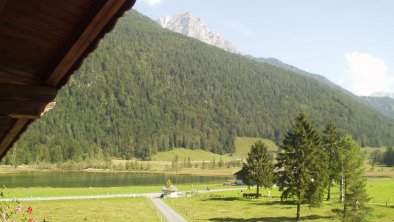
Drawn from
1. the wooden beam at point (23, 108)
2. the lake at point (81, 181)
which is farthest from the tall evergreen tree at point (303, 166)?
the lake at point (81, 181)

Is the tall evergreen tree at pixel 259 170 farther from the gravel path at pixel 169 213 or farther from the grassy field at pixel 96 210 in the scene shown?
the grassy field at pixel 96 210

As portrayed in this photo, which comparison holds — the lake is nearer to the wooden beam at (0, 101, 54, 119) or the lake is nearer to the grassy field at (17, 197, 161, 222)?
the grassy field at (17, 197, 161, 222)

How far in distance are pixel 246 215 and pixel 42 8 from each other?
51.4m

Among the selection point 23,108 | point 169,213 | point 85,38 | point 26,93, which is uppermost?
point 85,38

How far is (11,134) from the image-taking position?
6828 mm

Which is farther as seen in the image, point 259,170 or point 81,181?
point 81,181

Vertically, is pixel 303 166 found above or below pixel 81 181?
above

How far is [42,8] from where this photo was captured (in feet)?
12.0

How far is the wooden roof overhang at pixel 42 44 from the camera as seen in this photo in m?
3.52

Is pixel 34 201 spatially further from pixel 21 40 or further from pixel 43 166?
pixel 43 166

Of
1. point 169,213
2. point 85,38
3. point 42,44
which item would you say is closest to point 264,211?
point 169,213

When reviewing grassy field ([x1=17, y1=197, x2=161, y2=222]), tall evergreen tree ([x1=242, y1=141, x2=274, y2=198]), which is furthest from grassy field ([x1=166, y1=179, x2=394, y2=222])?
tall evergreen tree ([x1=242, y1=141, x2=274, y2=198])

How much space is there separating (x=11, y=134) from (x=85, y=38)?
12.5 feet

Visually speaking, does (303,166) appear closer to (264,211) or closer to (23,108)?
(264,211)
